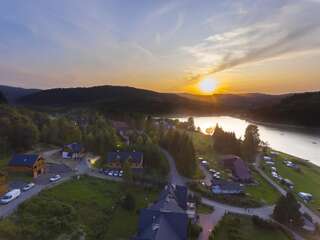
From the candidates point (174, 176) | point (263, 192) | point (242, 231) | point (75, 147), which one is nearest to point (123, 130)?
point (75, 147)

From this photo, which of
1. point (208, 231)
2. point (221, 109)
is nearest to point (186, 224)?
point (208, 231)

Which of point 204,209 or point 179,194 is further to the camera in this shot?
point 204,209

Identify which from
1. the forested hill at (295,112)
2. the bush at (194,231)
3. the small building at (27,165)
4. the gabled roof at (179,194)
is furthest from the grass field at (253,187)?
the forested hill at (295,112)

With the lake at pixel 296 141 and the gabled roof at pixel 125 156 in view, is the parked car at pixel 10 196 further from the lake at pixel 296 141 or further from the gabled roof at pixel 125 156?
the lake at pixel 296 141

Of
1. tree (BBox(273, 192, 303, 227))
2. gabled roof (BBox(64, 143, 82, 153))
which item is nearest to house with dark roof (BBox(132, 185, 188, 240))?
tree (BBox(273, 192, 303, 227))

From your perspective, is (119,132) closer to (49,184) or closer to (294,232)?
(49,184)

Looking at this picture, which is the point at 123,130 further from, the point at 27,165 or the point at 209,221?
the point at 209,221
